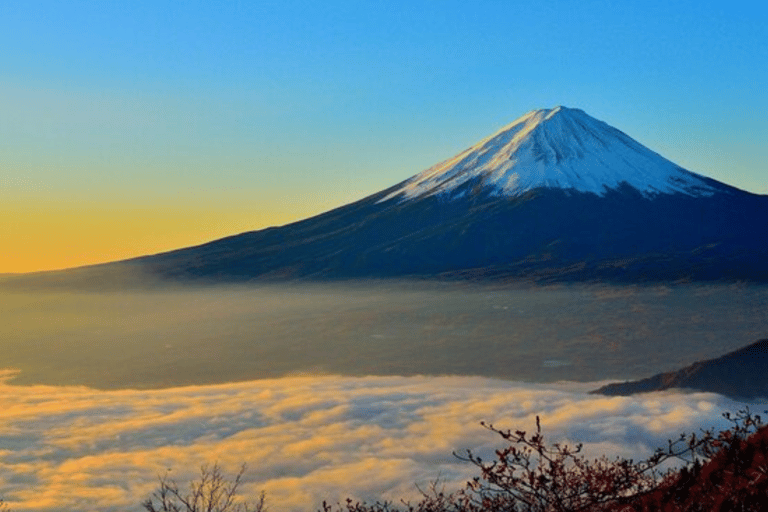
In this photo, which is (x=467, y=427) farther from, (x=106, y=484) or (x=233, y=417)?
(x=106, y=484)

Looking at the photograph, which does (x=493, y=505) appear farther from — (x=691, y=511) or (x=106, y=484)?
(x=106, y=484)

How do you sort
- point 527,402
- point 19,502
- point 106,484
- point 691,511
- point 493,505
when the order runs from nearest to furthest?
point 691,511
point 493,505
point 19,502
point 106,484
point 527,402

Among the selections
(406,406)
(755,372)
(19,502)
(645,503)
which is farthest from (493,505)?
(406,406)

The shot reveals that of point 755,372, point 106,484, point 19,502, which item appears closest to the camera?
point 19,502

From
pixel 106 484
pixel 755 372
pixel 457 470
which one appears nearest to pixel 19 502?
pixel 106 484

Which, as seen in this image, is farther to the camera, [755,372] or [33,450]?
[33,450]

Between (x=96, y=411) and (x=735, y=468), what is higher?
(x=735, y=468)
